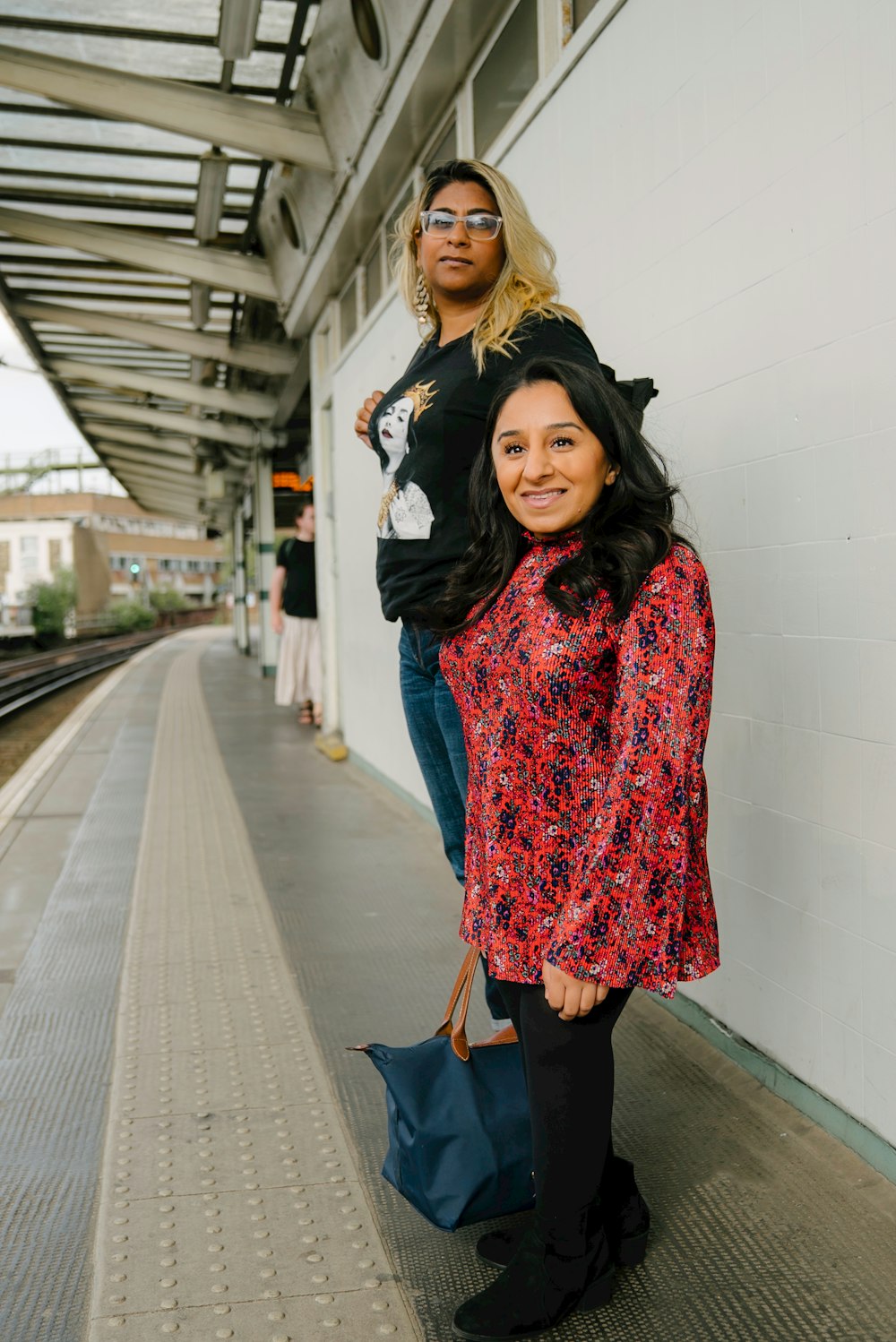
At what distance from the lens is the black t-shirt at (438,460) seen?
2.18m

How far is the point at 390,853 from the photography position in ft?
16.8

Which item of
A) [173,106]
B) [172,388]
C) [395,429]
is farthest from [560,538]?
[172,388]

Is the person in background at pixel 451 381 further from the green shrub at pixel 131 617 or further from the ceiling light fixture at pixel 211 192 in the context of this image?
the green shrub at pixel 131 617

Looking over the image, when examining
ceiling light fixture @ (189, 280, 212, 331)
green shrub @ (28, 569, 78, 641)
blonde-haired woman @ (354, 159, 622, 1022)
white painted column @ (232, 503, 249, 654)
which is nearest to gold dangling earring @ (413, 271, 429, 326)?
blonde-haired woman @ (354, 159, 622, 1022)

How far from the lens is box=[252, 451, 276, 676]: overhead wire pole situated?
15.8m

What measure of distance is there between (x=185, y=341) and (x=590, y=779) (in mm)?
10236

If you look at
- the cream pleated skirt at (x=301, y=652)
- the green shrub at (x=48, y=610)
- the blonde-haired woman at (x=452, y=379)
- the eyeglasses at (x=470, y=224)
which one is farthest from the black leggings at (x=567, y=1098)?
the green shrub at (x=48, y=610)

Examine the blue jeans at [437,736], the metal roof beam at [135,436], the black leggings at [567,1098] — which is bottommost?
the black leggings at [567,1098]

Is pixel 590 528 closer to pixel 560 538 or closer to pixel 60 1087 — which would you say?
pixel 560 538

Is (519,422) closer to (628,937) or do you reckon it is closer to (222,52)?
(628,937)

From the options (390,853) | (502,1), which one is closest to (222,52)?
(502,1)

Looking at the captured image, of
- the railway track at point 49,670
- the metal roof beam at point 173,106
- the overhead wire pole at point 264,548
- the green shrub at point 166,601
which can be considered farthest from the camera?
the green shrub at point 166,601

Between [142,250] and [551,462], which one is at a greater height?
[142,250]

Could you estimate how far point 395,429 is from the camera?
2.32 metres
